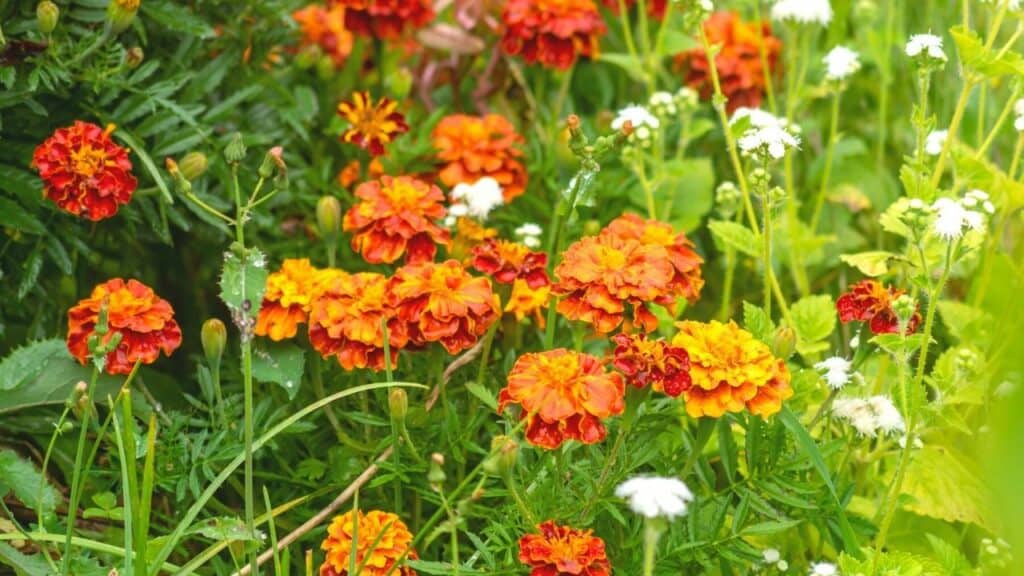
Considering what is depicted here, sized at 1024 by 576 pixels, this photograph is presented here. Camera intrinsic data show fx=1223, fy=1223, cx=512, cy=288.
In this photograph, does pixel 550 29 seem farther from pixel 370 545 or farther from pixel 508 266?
pixel 370 545

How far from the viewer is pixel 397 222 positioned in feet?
4.99

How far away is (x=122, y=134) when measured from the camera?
163cm

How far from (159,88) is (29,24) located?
18 centimetres

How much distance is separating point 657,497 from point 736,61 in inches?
58.9

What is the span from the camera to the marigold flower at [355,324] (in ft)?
4.43

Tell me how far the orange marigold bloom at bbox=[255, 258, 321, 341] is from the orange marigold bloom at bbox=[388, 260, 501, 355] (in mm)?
129

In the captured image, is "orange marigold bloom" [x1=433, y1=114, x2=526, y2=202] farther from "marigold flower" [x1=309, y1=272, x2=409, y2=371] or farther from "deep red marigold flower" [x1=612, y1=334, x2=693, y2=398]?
"deep red marigold flower" [x1=612, y1=334, x2=693, y2=398]

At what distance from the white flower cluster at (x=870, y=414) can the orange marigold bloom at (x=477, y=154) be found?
66 cm

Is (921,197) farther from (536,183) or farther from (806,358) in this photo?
(536,183)

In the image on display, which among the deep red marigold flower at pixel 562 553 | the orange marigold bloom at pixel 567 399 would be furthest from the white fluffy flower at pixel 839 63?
the deep red marigold flower at pixel 562 553

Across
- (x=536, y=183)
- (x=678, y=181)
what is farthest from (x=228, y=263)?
(x=678, y=181)

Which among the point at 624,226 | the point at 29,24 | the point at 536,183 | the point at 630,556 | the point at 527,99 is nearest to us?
the point at 630,556

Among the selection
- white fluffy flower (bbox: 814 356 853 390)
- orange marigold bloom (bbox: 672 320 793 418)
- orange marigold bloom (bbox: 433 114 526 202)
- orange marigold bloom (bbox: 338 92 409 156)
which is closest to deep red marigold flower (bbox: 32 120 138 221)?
orange marigold bloom (bbox: 338 92 409 156)

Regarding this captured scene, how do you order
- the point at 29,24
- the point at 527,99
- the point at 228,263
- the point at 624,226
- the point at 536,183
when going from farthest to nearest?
the point at 527,99 → the point at 536,183 → the point at 29,24 → the point at 624,226 → the point at 228,263
